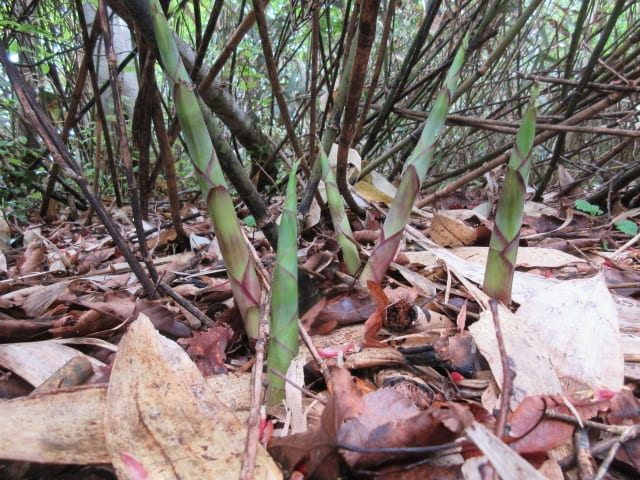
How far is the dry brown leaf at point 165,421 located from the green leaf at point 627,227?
148cm

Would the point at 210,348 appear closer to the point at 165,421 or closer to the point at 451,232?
the point at 165,421

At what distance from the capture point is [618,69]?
192 cm

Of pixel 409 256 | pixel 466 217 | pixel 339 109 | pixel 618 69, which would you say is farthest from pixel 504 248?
pixel 618 69

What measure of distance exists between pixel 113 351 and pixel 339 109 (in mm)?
825

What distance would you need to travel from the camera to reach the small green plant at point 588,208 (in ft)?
5.42

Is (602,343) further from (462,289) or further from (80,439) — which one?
(80,439)

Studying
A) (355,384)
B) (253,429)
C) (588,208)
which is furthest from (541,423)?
(588,208)

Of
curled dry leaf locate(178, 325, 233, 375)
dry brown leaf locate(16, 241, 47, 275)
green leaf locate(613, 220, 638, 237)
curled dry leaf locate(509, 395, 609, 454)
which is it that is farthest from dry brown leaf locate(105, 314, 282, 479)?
green leaf locate(613, 220, 638, 237)

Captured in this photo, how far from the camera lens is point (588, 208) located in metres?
1.66

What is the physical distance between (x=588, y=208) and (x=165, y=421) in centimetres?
176

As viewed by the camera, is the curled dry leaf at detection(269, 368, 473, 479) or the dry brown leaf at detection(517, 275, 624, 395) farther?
the dry brown leaf at detection(517, 275, 624, 395)

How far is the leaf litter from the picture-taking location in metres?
0.43

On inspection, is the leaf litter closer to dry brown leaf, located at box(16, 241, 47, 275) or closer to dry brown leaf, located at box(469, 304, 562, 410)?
dry brown leaf, located at box(469, 304, 562, 410)

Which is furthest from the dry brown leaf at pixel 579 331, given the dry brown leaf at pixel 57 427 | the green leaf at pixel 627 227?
the green leaf at pixel 627 227
